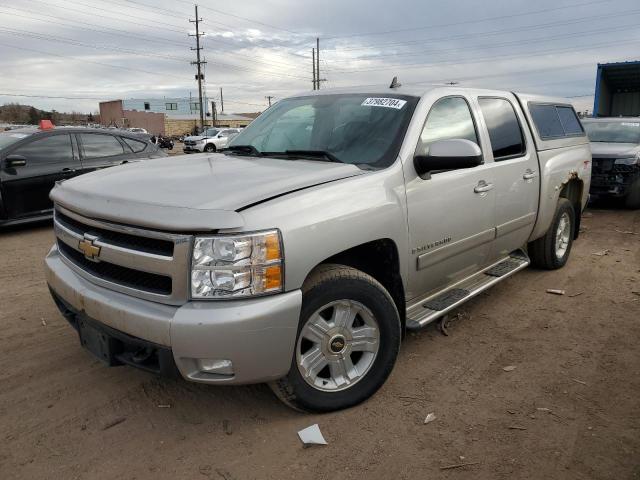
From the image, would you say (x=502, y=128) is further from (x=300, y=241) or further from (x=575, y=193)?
(x=300, y=241)

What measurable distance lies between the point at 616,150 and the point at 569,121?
455 cm

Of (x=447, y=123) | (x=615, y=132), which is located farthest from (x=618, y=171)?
(x=447, y=123)

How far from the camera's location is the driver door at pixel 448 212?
3297mm

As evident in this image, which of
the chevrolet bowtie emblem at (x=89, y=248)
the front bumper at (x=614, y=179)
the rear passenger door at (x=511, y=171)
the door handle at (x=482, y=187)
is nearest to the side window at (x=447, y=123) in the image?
the rear passenger door at (x=511, y=171)

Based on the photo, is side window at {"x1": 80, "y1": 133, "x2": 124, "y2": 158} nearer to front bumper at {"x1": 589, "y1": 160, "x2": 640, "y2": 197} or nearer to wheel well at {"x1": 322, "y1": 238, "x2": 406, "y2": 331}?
wheel well at {"x1": 322, "y1": 238, "x2": 406, "y2": 331}

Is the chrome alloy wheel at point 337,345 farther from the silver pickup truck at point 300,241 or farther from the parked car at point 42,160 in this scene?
the parked car at point 42,160

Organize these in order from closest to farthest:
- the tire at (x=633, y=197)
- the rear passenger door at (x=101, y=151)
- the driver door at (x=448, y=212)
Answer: the driver door at (x=448, y=212) < the rear passenger door at (x=101, y=151) < the tire at (x=633, y=197)

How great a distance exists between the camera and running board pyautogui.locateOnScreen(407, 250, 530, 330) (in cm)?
337

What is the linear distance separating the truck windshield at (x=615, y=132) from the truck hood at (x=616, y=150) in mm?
416

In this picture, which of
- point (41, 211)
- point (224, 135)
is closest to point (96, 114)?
point (224, 135)

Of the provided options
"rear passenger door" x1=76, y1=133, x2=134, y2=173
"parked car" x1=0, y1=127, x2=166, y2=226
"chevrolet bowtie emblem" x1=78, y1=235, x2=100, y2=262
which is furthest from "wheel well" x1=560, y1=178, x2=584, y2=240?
"parked car" x1=0, y1=127, x2=166, y2=226

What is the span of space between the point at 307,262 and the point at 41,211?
655 centimetres

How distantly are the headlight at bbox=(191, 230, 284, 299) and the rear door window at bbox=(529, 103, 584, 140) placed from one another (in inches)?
142

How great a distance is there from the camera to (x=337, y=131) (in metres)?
3.58
